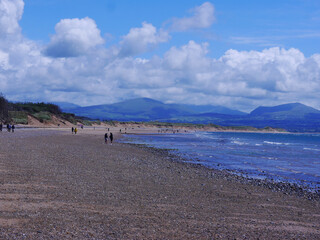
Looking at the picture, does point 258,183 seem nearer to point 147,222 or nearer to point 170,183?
point 170,183

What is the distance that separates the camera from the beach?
8.11 m

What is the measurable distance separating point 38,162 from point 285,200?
38.1 feet

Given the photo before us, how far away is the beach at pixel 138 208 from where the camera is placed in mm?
8109

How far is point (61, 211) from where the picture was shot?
30.3ft

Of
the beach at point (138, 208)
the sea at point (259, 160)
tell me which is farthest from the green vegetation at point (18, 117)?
the beach at point (138, 208)

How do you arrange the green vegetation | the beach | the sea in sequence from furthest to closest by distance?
the green vegetation, the sea, the beach

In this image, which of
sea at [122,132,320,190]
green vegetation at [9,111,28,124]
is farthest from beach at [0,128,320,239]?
green vegetation at [9,111,28,124]

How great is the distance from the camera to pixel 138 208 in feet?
33.8

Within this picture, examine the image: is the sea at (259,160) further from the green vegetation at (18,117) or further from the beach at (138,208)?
the green vegetation at (18,117)

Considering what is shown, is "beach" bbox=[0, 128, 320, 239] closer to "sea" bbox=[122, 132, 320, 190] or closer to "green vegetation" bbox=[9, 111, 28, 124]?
"sea" bbox=[122, 132, 320, 190]

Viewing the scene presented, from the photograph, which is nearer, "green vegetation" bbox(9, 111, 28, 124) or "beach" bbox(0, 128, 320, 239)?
"beach" bbox(0, 128, 320, 239)

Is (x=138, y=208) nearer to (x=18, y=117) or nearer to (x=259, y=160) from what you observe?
(x=259, y=160)

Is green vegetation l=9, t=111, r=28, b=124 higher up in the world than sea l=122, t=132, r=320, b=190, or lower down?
higher up

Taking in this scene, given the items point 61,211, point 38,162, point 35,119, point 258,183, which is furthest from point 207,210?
point 35,119
